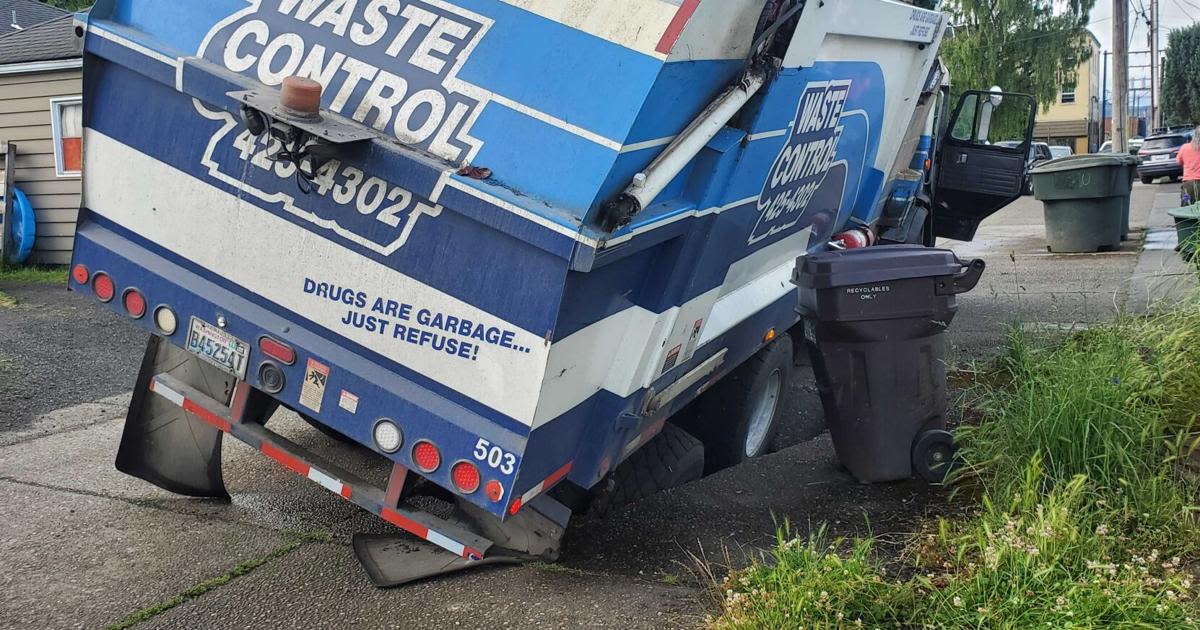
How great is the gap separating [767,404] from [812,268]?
4.37 ft

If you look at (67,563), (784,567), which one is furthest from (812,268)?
(67,563)

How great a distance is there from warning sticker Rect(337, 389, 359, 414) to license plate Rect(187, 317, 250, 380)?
0.42m

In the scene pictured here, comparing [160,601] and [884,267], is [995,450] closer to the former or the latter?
[884,267]

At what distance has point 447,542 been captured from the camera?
12.1 feet

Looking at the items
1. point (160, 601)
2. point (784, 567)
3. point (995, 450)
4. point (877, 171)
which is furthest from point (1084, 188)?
point (160, 601)

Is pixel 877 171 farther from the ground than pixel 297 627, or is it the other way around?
pixel 877 171

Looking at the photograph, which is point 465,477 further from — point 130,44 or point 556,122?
point 130,44

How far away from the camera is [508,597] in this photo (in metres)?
3.71

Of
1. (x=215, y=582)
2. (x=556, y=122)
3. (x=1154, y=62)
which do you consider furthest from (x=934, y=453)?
(x=1154, y=62)

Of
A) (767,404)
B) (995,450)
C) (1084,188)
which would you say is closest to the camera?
(995,450)

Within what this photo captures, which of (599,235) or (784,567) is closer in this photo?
(599,235)

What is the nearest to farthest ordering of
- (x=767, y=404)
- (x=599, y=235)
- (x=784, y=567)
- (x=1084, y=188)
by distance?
1. (x=599, y=235)
2. (x=784, y=567)
3. (x=767, y=404)
4. (x=1084, y=188)

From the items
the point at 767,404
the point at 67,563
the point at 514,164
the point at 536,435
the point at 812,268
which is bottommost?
the point at 67,563

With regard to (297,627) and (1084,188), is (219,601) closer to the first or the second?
(297,627)
